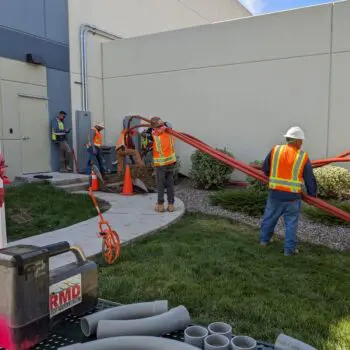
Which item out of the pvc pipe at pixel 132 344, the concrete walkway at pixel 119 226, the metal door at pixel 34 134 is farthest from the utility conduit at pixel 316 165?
the metal door at pixel 34 134

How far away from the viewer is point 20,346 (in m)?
2.38

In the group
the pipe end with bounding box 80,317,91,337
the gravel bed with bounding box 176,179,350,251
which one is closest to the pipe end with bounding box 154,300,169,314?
the pipe end with bounding box 80,317,91,337

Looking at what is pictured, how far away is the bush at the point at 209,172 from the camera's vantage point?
1130cm

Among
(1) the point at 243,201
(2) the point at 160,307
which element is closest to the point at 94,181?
(1) the point at 243,201

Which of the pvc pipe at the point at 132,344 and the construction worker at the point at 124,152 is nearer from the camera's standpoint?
the pvc pipe at the point at 132,344

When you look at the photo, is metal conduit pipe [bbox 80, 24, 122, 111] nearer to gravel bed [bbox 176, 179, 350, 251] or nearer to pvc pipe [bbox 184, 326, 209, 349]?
gravel bed [bbox 176, 179, 350, 251]

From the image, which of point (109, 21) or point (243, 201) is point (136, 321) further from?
point (109, 21)

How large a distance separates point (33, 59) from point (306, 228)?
9.46m

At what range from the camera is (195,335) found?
8.41 ft

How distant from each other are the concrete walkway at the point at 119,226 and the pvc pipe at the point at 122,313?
2.19m

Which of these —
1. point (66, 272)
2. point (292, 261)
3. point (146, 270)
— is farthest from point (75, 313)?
point (292, 261)

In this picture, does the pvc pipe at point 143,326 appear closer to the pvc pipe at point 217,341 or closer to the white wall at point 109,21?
the pvc pipe at point 217,341

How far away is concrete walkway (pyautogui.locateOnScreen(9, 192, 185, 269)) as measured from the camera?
5793 millimetres

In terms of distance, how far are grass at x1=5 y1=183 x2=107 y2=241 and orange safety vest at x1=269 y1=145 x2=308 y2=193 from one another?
3.87m
